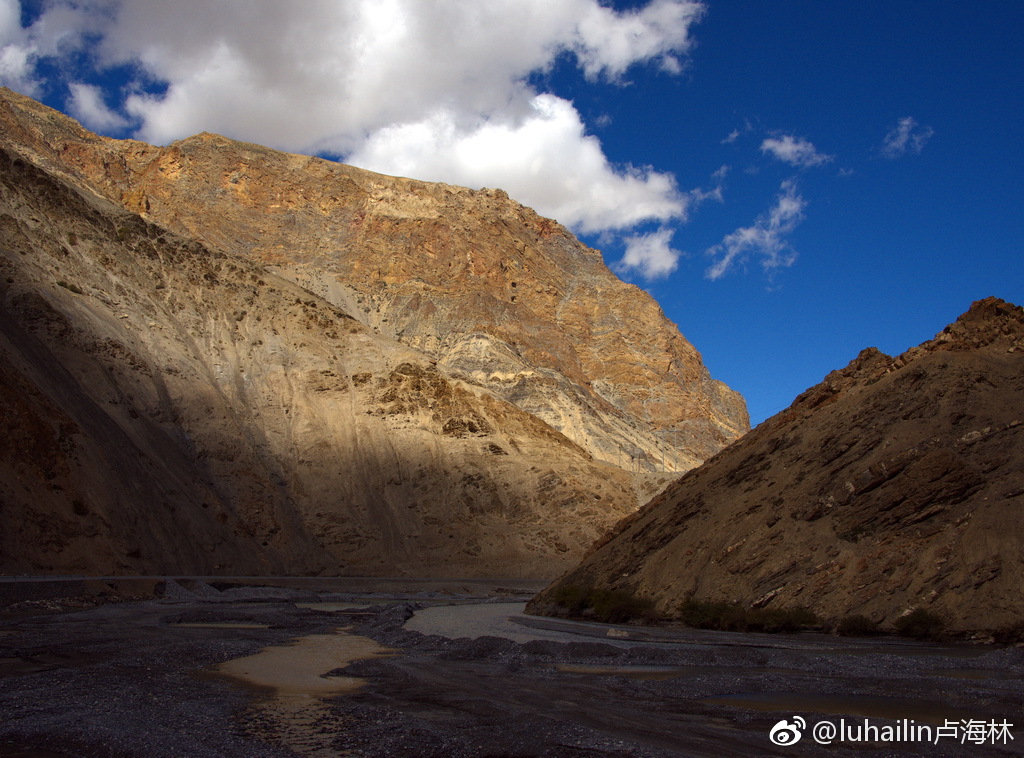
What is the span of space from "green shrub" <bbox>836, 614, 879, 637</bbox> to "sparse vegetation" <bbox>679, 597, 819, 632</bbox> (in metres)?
0.66

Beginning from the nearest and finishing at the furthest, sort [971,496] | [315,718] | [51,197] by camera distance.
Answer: [315,718] → [971,496] → [51,197]

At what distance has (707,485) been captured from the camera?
2780cm

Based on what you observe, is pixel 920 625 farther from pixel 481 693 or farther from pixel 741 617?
pixel 481 693

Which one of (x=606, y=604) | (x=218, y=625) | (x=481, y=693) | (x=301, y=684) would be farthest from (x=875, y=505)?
(x=218, y=625)

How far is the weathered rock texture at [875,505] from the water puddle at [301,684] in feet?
A: 32.4

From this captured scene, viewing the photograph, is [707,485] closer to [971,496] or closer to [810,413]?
[810,413]

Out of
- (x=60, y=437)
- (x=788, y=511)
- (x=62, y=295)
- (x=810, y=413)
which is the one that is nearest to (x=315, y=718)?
(x=788, y=511)

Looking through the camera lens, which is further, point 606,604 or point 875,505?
point 606,604

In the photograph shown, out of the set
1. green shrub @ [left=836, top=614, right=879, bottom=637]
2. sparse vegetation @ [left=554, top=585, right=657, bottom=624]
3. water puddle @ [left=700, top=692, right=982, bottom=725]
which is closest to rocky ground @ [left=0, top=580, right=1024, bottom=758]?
water puddle @ [left=700, top=692, right=982, bottom=725]

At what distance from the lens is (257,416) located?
63531 millimetres

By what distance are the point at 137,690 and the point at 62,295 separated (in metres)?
52.3

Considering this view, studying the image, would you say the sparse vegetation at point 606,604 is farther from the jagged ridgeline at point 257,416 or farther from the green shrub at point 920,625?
the jagged ridgeline at point 257,416

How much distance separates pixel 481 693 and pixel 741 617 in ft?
Result: 36.5

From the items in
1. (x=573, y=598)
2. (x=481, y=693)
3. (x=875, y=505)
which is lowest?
(x=481, y=693)
